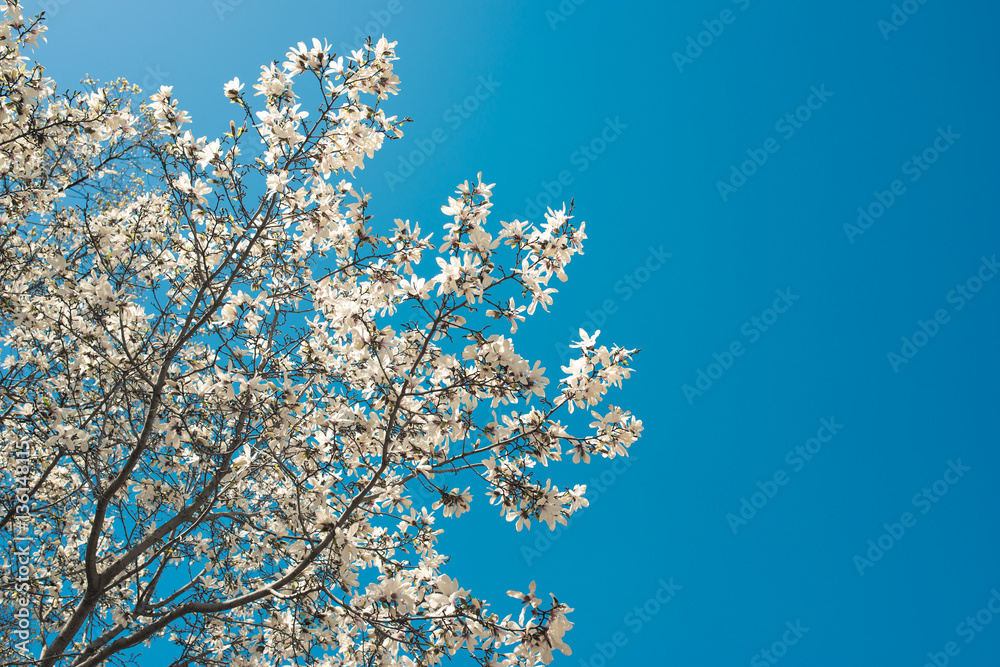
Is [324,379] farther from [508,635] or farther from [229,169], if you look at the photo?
[508,635]

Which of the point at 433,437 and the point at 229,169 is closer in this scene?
the point at 433,437

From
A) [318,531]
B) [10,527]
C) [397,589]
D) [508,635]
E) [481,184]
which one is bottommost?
[508,635]

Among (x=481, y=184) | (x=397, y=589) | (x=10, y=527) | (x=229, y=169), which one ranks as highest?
(x=229, y=169)

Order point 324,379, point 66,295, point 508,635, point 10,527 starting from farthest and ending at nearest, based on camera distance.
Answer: point 10,527
point 324,379
point 66,295
point 508,635

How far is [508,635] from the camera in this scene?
344 cm

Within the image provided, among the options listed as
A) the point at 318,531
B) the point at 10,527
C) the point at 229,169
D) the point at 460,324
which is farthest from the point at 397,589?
the point at 10,527

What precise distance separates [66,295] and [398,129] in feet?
9.57

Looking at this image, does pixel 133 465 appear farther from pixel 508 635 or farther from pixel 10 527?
pixel 508 635

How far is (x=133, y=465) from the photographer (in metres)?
4.77

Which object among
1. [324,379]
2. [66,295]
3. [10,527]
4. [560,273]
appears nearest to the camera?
[560,273]

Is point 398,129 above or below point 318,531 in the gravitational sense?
above

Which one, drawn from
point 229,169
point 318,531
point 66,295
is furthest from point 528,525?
point 66,295

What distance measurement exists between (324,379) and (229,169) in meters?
1.86

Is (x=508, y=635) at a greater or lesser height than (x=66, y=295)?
lesser
